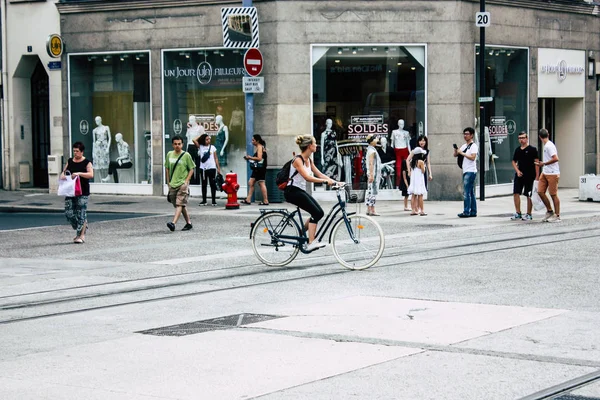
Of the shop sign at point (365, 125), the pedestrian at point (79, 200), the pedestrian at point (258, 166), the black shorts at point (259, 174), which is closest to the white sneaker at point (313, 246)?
the pedestrian at point (79, 200)

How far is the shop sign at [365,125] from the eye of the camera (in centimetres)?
2586

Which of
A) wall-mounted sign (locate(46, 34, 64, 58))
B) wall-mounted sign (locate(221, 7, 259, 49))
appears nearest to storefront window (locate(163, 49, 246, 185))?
wall-mounted sign (locate(221, 7, 259, 49))

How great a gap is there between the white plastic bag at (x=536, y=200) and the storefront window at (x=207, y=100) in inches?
322

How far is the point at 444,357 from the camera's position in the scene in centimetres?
816

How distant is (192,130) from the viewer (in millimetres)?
27016

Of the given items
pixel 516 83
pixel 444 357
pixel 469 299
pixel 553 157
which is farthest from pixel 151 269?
pixel 516 83

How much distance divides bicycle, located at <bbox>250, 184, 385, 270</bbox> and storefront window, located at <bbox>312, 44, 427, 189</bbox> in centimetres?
1145

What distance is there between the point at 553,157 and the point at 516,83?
858 cm

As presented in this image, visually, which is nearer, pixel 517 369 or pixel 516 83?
pixel 517 369

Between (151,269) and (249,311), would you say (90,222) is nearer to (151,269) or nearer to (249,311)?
(151,269)

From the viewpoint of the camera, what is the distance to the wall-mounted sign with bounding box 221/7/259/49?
80.2 ft

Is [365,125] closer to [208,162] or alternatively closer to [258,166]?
[258,166]

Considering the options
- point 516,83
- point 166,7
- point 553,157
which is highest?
point 166,7

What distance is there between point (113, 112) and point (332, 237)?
1579cm
